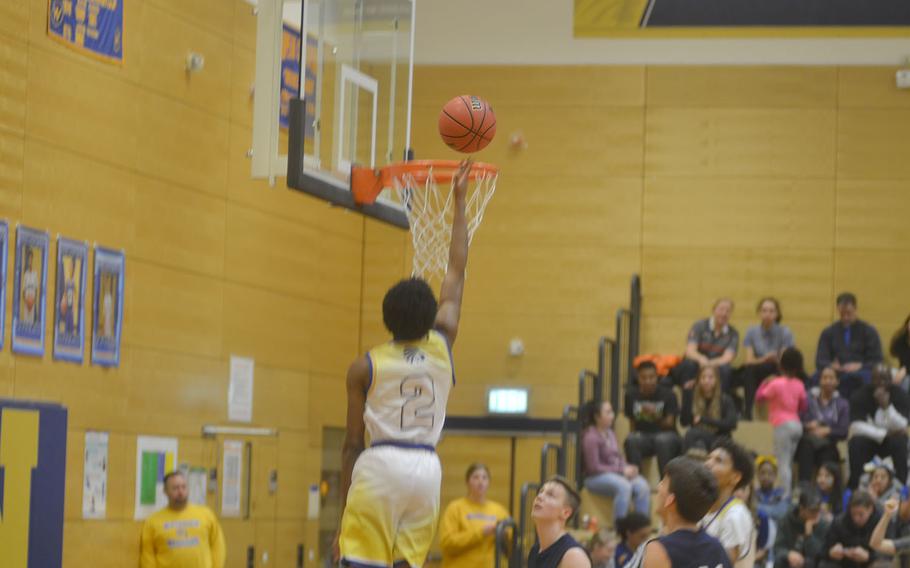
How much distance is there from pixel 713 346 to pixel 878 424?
195cm

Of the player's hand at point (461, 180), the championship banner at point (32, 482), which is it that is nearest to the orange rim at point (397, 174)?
the player's hand at point (461, 180)

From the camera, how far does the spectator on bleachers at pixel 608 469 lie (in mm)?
13078

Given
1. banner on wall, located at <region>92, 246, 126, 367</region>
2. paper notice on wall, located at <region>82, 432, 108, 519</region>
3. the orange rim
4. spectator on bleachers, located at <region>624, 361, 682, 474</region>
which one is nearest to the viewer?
the orange rim

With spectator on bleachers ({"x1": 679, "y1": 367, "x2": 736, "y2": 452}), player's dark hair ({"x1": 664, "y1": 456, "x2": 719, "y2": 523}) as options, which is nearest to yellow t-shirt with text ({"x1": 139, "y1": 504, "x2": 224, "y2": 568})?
spectator on bleachers ({"x1": 679, "y1": 367, "x2": 736, "y2": 452})

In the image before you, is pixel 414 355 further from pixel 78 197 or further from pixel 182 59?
pixel 182 59

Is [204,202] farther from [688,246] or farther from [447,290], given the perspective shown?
[447,290]

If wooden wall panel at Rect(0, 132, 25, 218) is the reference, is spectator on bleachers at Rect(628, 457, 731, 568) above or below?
below

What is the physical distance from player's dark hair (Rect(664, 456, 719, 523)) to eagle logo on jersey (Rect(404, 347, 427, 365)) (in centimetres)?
100

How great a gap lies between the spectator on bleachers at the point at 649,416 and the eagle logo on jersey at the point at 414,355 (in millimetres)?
8423

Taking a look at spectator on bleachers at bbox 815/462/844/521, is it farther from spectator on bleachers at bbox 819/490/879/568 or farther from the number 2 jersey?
the number 2 jersey

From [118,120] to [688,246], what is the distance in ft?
22.2

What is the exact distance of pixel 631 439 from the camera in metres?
13.6

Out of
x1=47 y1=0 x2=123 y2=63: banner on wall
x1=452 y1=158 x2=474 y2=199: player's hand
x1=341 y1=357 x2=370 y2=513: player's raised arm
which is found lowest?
x1=341 y1=357 x2=370 y2=513: player's raised arm

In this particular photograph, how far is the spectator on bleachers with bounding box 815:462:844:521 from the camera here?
501 inches
